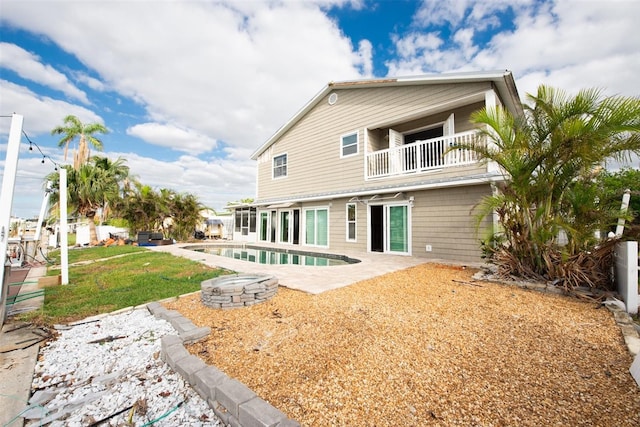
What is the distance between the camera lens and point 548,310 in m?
4.18

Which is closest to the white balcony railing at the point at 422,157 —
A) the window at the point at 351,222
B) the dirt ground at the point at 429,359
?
the window at the point at 351,222

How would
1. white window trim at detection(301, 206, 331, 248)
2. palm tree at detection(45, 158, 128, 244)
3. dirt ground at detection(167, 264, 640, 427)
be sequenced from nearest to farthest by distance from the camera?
dirt ground at detection(167, 264, 640, 427), white window trim at detection(301, 206, 331, 248), palm tree at detection(45, 158, 128, 244)

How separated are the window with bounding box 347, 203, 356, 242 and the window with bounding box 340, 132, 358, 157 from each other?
2.59 m

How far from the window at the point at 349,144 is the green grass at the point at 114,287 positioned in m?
8.27

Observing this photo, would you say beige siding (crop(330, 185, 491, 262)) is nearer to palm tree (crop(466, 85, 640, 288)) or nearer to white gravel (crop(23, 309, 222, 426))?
palm tree (crop(466, 85, 640, 288))

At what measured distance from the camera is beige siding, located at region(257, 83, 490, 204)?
10148 millimetres

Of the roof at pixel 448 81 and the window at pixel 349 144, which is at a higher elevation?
the roof at pixel 448 81

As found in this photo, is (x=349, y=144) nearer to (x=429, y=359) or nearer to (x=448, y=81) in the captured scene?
(x=448, y=81)

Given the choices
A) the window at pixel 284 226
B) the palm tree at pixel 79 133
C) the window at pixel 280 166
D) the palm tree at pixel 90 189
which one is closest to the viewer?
the palm tree at pixel 90 189

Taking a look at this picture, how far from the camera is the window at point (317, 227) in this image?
544 inches

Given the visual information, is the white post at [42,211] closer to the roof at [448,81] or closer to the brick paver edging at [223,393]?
the brick paver edging at [223,393]

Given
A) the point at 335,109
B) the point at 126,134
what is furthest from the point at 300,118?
the point at 126,134

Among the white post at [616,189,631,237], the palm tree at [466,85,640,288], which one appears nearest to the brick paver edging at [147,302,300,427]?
the palm tree at [466,85,640,288]

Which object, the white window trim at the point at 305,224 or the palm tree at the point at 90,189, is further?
the palm tree at the point at 90,189
